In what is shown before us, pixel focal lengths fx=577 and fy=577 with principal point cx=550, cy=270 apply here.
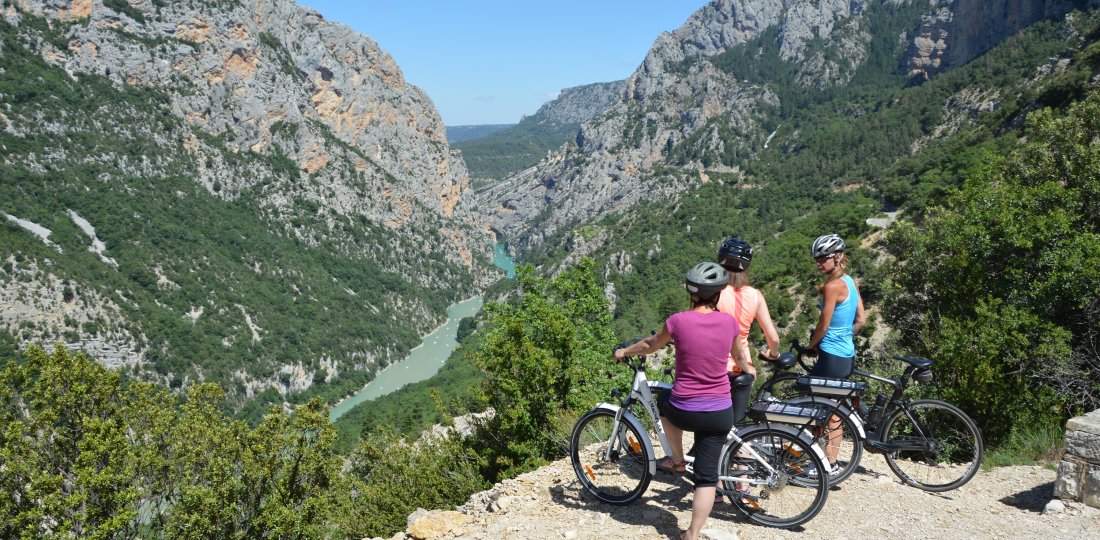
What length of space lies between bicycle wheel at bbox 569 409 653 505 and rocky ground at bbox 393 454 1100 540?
0.16 meters

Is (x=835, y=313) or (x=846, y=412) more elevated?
(x=835, y=313)

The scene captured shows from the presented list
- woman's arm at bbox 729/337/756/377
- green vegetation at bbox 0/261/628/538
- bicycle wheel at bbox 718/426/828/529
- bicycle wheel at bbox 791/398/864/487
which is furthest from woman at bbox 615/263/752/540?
green vegetation at bbox 0/261/628/538

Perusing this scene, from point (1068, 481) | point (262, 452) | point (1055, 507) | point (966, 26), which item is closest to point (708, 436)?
point (1055, 507)

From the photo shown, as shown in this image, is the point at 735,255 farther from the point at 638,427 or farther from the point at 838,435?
the point at 838,435

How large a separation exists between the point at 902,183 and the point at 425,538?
73.1m

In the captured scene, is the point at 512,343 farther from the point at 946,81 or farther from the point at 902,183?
the point at 946,81

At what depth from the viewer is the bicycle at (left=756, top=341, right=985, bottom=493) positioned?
18.2 ft

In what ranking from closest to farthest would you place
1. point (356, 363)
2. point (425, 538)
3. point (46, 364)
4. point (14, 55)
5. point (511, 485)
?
point (425, 538) < point (511, 485) < point (46, 364) < point (14, 55) < point (356, 363)

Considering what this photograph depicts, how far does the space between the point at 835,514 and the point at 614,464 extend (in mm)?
2017

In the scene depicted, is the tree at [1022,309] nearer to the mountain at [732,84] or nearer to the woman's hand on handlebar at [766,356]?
the woman's hand on handlebar at [766,356]

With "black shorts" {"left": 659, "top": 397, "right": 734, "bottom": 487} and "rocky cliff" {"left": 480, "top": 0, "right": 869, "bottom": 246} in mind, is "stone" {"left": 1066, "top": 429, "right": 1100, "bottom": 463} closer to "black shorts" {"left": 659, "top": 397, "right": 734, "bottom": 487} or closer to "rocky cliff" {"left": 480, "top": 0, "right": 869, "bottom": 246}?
"black shorts" {"left": 659, "top": 397, "right": 734, "bottom": 487}

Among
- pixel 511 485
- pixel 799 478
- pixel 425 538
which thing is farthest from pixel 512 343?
pixel 799 478

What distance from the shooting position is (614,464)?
5.65 meters

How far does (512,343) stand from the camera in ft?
27.2
